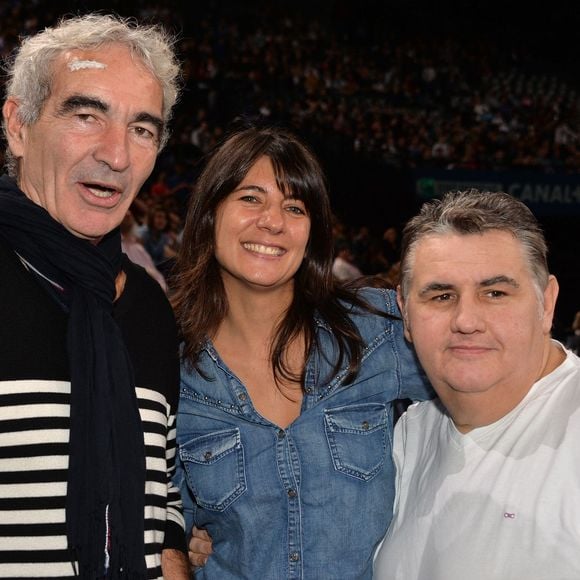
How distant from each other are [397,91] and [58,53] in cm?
1623

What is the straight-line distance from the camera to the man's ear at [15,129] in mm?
→ 1882

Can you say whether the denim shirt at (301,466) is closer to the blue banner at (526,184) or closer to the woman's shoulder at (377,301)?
the woman's shoulder at (377,301)

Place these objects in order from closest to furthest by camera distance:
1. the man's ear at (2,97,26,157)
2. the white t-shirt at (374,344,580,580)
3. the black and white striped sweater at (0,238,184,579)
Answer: the black and white striped sweater at (0,238,184,579) < the white t-shirt at (374,344,580,580) < the man's ear at (2,97,26,157)

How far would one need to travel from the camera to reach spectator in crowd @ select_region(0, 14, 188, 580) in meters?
1.67

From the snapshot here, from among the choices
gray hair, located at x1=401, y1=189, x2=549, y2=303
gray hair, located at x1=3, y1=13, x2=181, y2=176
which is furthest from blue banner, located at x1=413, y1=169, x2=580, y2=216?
gray hair, located at x1=3, y1=13, x2=181, y2=176

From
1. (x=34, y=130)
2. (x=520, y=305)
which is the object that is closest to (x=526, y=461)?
(x=520, y=305)

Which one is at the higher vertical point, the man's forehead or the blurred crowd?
the blurred crowd

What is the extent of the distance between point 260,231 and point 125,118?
0.66 metres

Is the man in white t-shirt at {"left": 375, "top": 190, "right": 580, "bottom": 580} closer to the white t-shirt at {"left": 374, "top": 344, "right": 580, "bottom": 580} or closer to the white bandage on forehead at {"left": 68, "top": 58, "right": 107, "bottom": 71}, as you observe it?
the white t-shirt at {"left": 374, "top": 344, "right": 580, "bottom": 580}

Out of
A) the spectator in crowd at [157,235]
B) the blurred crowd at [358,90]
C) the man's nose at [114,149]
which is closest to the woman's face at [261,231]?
the man's nose at [114,149]

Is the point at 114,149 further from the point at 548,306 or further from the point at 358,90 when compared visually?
Result: the point at 358,90

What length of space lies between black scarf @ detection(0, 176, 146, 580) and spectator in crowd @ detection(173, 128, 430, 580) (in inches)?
21.1

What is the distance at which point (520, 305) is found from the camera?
1967mm

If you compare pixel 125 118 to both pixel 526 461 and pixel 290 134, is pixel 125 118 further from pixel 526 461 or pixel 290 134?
pixel 526 461
